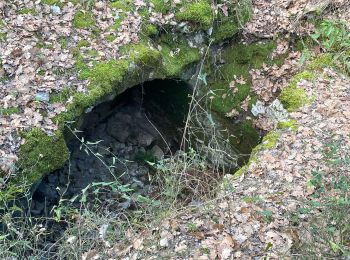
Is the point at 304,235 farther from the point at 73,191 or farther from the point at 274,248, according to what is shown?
the point at 73,191

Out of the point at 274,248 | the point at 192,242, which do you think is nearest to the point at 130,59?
the point at 192,242

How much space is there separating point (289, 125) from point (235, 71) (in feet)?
6.76

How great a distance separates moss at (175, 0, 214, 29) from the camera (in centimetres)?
727

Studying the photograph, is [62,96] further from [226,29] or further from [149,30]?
[226,29]

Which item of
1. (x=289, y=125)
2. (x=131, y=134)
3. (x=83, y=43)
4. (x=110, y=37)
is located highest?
(x=110, y=37)

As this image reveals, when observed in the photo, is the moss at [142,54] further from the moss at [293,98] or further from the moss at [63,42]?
the moss at [293,98]

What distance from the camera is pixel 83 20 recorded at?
22.1 ft

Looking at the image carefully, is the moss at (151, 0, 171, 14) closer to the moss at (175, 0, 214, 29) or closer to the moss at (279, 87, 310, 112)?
the moss at (175, 0, 214, 29)

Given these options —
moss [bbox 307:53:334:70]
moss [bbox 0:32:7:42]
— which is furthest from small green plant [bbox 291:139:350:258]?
moss [bbox 0:32:7:42]

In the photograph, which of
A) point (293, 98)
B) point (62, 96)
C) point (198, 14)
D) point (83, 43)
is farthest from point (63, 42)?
point (293, 98)

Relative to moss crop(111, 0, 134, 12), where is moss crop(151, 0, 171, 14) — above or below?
above

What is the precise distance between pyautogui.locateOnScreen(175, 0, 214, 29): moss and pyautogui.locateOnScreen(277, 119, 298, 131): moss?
7.29 feet

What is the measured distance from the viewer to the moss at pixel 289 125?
626 centimetres

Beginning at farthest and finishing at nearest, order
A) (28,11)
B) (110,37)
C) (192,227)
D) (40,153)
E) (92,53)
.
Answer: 1. (110,37)
2. (28,11)
3. (92,53)
4. (40,153)
5. (192,227)
